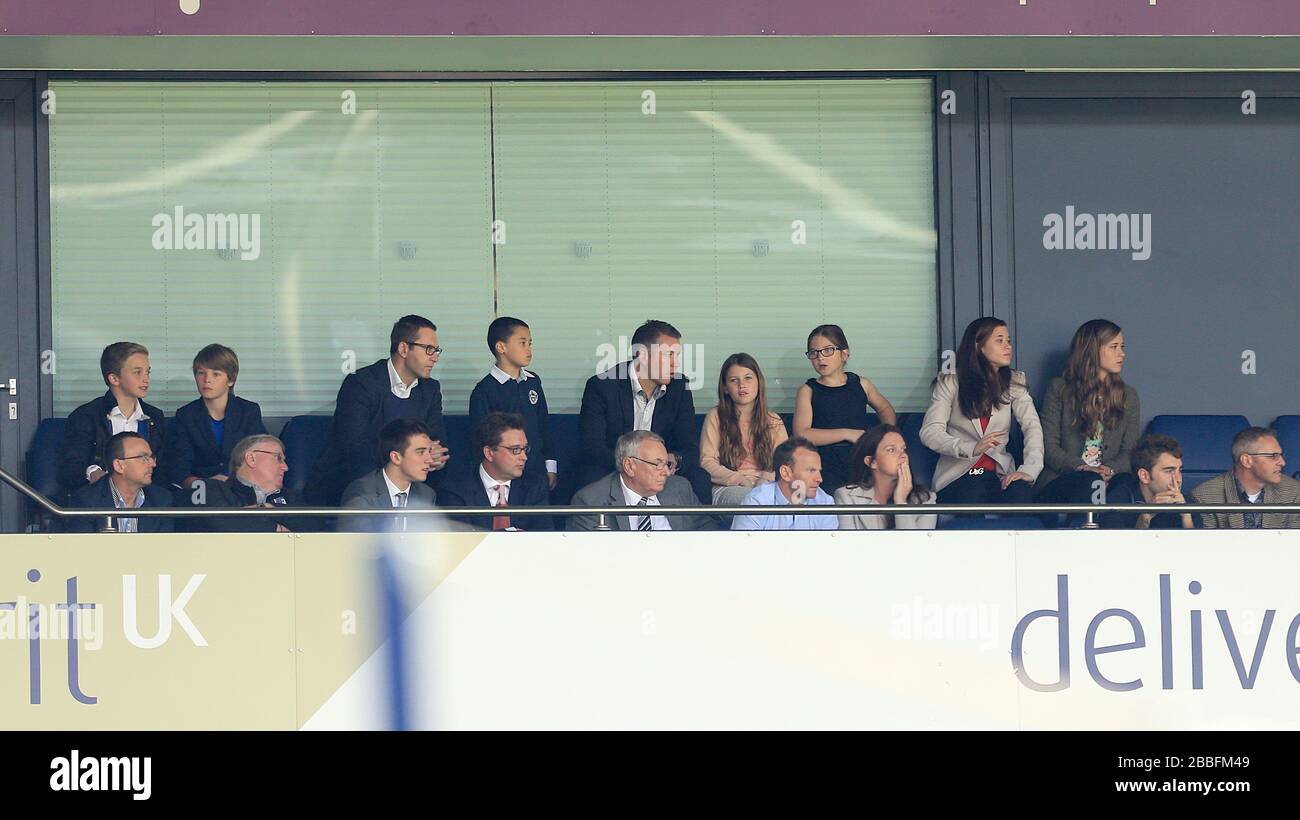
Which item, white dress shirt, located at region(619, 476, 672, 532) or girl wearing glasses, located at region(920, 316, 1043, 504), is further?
girl wearing glasses, located at region(920, 316, 1043, 504)

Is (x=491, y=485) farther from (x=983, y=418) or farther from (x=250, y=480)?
(x=983, y=418)

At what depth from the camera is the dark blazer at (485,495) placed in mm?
5547

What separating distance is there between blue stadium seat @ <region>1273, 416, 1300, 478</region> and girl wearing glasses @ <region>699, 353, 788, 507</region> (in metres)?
2.44

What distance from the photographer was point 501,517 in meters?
5.62

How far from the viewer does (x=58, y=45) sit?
6688 mm

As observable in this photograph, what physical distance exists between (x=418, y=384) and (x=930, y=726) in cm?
257

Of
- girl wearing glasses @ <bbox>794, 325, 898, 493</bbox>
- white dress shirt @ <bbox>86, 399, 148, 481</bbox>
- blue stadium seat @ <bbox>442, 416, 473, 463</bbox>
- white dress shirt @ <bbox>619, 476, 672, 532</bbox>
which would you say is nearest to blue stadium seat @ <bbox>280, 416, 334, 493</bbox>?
blue stadium seat @ <bbox>442, 416, 473, 463</bbox>

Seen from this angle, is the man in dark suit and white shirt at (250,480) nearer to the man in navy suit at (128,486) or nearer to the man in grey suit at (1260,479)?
the man in navy suit at (128,486)

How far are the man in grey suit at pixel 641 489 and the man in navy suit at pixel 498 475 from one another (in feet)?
0.70

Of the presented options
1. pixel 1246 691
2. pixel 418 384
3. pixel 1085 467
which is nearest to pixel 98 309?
pixel 418 384

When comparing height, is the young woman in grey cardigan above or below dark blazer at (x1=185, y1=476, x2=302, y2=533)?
above

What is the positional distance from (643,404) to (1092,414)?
1.88 m

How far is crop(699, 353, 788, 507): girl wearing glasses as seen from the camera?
6137 mm

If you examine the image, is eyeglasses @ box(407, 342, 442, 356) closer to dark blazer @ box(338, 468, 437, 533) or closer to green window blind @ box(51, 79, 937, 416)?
dark blazer @ box(338, 468, 437, 533)
